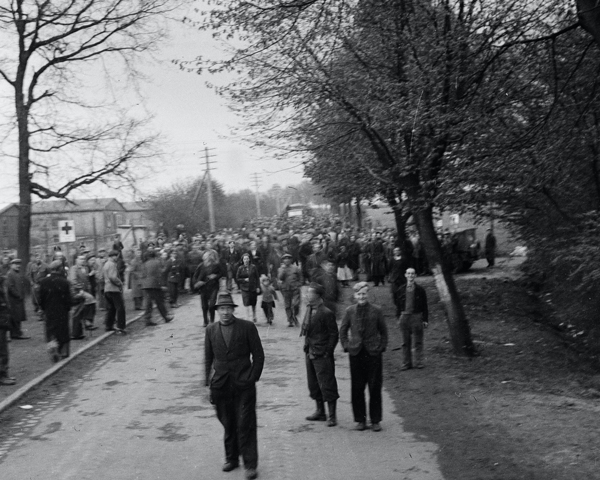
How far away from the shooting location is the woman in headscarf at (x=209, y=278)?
56.4 feet

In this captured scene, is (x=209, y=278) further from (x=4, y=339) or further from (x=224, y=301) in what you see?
(x=224, y=301)

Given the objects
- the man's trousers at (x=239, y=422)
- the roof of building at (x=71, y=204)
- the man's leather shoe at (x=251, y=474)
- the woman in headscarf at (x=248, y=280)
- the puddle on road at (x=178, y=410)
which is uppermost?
the roof of building at (x=71, y=204)

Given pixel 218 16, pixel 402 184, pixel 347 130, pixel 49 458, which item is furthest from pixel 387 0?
pixel 49 458

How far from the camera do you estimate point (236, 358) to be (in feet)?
24.8

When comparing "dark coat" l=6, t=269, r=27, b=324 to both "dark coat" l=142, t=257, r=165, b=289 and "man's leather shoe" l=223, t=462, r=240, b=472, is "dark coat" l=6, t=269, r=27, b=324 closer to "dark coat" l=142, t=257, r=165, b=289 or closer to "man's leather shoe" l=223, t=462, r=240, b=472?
"dark coat" l=142, t=257, r=165, b=289

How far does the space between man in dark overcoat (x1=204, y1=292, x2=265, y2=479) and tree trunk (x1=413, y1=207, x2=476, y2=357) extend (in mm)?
7293

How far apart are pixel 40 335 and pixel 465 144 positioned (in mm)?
10299

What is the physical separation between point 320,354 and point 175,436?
1933 mm

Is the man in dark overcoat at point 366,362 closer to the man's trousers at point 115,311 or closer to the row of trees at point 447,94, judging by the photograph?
the row of trees at point 447,94

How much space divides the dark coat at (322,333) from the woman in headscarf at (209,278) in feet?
25.5

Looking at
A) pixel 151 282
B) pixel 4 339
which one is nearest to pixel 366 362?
pixel 4 339

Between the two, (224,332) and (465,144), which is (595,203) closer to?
(465,144)

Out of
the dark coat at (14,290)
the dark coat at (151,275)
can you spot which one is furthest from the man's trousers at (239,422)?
the dark coat at (151,275)

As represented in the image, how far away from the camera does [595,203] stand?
646 inches
